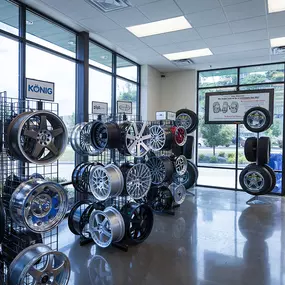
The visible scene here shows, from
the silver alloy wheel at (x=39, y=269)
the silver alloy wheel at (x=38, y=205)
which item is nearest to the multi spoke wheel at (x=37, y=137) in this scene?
the silver alloy wheel at (x=38, y=205)

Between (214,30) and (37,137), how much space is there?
12.5 ft

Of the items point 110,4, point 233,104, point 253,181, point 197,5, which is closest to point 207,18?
point 197,5

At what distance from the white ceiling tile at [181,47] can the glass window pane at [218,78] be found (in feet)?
6.53

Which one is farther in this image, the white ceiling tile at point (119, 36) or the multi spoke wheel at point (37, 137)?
the white ceiling tile at point (119, 36)

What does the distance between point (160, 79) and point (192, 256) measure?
18.8 ft

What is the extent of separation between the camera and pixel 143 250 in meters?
3.61

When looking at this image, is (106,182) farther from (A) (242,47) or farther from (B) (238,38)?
(A) (242,47)

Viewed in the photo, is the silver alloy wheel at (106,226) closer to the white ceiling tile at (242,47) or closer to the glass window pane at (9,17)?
the glass window pane at (9,17)

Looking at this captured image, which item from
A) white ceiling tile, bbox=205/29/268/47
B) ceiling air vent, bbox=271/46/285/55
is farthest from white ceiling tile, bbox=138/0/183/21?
ceiling air vent, bbox=271/46/285/55

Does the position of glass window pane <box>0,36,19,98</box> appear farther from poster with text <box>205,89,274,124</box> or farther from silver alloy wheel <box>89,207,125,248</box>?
poster with text <box>205,89,274,124</box>

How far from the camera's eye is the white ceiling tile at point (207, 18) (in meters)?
4.05

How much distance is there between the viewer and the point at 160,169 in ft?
16.4

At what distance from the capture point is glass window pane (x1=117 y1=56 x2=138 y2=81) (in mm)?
6504

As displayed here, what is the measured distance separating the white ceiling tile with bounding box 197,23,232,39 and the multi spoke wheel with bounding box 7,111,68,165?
344 centimetres
